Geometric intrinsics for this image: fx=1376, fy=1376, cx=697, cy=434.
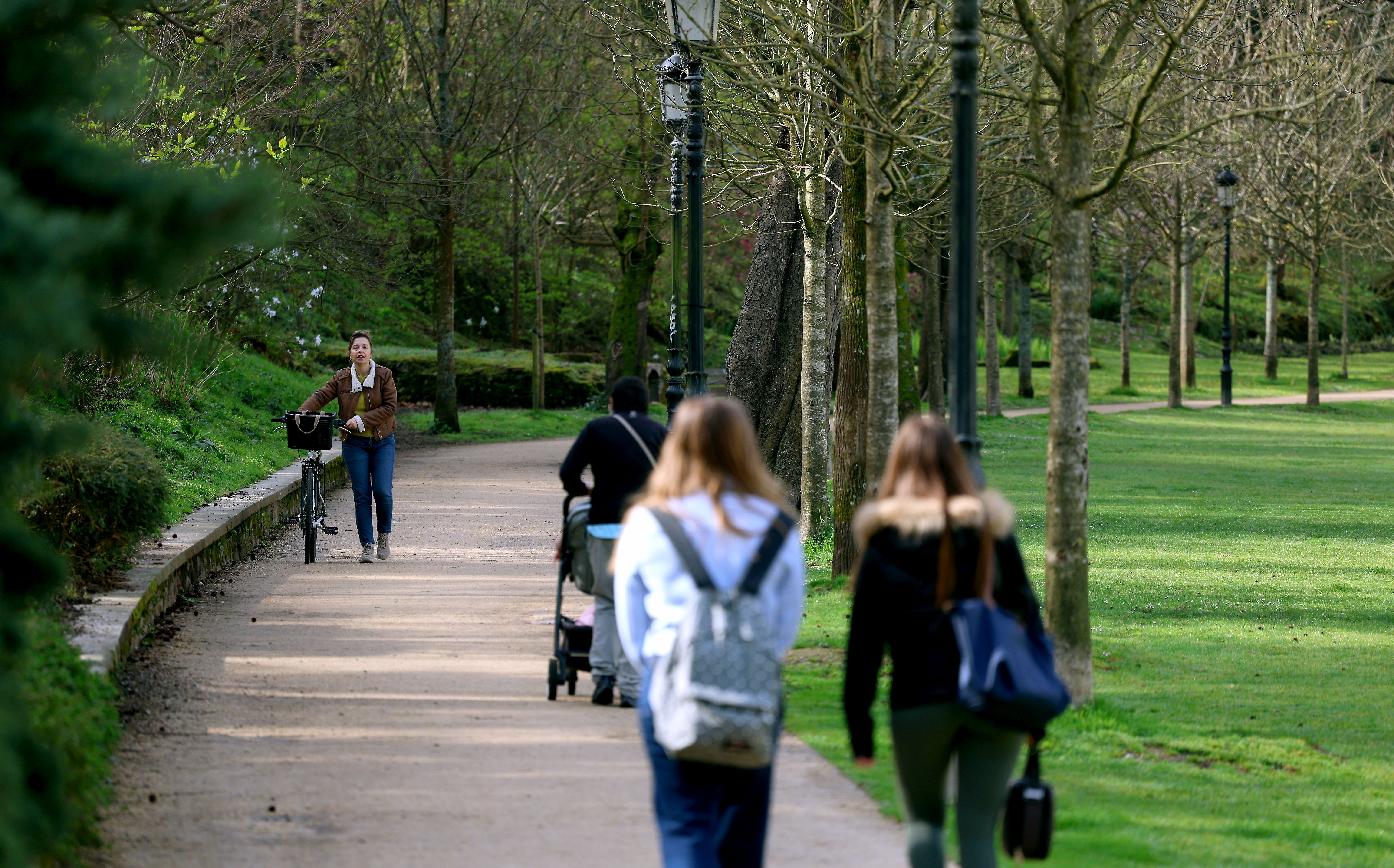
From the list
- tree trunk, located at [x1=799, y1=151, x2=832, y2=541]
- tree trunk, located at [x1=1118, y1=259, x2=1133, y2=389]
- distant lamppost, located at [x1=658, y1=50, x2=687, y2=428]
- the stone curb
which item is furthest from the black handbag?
tree trunk, located at [x1=1118, y1=259, x2=1133, y2=389]

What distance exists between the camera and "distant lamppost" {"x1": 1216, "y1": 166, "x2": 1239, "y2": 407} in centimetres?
3491

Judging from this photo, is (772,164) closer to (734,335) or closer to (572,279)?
(734,335)

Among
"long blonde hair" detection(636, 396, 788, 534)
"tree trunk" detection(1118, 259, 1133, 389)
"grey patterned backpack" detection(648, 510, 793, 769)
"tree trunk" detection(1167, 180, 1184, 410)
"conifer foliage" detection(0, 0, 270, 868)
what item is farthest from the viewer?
"tree trunk" detection(1118, 259, 1133, 389)

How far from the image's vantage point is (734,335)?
15688 millimetres

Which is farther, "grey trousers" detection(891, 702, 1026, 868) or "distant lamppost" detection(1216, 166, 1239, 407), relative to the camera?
"distant lamppost" detection(1216, 166, 1239, 407)

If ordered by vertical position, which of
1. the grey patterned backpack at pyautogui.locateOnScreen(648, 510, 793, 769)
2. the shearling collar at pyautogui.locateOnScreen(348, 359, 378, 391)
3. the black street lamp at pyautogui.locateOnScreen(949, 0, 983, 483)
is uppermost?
the black street lamp at pyautogui.locateOnScreen(949, 0, 983, 483)

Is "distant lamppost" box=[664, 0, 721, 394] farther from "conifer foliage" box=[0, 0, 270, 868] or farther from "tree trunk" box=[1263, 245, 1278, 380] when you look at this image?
"tree trunk" box=[1263, 245, 1278, 380]

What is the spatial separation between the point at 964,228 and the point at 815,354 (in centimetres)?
687

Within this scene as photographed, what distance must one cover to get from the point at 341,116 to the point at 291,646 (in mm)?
15764

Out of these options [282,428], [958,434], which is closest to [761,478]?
[958,434]

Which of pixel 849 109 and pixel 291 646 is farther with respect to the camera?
pixel 849 109

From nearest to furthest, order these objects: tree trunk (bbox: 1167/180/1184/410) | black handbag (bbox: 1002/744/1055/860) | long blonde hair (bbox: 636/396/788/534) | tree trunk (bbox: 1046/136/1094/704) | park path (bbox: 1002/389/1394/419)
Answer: long blonde hair (bbox: 636/396/788/534) → black handbag (bbox: 1002/744/1055/860) → tree trunk (bbox: 1046/136/1094/704) → tree trunk (bbox: 1167/180/1184/410) → park path (bbox: 1002/389/1394/419)

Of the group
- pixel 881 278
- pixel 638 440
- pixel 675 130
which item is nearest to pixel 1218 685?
pixel 881 278

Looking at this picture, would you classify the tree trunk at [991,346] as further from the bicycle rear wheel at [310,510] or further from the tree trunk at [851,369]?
the bicycle rear wheel at [310,510]
